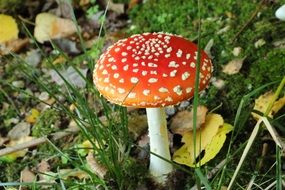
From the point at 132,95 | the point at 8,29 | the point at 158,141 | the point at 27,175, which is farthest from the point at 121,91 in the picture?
the point at 8,29

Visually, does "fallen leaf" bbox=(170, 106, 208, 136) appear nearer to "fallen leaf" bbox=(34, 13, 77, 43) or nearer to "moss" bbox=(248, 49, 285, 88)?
"moss" bbox=(248, 49, 285, 88)

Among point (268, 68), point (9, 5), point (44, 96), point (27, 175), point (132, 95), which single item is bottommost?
point (27, 175)

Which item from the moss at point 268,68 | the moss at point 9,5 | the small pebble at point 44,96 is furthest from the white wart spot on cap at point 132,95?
the moss at point 9,5

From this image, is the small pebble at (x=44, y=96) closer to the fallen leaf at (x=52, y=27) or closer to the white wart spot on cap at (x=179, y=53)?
the fallen leaf at (x=52, y=27)

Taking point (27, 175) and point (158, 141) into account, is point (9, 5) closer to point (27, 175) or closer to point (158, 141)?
point (27, 175)

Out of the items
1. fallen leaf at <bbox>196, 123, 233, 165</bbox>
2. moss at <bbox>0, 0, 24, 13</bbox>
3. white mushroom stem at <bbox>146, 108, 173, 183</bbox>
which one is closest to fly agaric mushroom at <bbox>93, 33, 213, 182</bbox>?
white mushroom stem at <bbox>146, 108, 173, 183</bbox>

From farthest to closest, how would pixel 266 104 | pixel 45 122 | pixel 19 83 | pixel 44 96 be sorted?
1. pixel 19 83
2. pixel 44 96
3. pixel 45 122
4. pixel 266 104

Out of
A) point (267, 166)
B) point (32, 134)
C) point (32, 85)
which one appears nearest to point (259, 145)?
point (267, 166)
